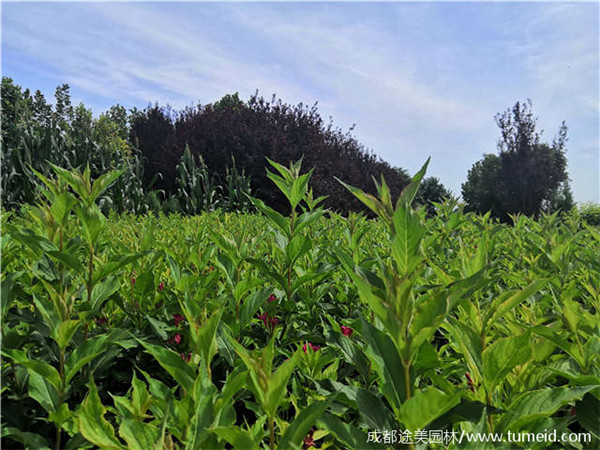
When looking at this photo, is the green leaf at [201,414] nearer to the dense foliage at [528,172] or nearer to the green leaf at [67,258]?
the green leaf at [67,258]

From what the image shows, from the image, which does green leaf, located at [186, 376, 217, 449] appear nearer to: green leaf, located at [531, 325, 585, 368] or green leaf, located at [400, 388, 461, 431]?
green leaf, located at [400, 388, 461, 431]

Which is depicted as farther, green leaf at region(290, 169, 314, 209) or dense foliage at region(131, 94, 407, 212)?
dense foliage at region(131, 94, 407, 212)

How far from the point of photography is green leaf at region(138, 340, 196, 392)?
41.7 inches

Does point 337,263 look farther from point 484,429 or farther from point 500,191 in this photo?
point 500,191

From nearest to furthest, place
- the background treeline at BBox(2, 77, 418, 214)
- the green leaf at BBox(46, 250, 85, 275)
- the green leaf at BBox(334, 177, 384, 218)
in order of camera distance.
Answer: the green leaf at BBox(334, 177, 384, 218) → the green leaf at BBox(46, 250, 85, 275) → the background treeline at BBox(2, 77, 418, 214)

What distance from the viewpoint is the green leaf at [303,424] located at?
0.91 m

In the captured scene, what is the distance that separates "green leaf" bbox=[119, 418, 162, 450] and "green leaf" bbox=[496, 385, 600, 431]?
0.80m

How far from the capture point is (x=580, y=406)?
115cm

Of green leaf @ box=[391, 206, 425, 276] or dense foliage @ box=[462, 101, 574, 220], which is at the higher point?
dense foliage @ box=[462, 101, 574, 220]

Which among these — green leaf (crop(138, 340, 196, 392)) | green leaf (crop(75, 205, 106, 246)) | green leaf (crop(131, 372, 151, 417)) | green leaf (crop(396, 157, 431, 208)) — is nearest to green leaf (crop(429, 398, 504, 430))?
green leaf (crop(396, 157, 431, 208))

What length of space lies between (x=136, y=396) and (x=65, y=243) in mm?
939

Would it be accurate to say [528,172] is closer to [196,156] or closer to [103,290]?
[196,156]

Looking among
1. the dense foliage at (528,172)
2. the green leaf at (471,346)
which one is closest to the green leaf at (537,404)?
the green leaf at (471,346)

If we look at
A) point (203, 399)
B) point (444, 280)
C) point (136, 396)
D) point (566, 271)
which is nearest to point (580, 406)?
point (444, 280)
